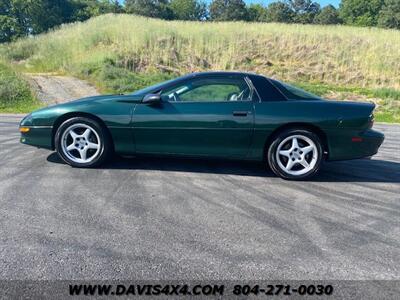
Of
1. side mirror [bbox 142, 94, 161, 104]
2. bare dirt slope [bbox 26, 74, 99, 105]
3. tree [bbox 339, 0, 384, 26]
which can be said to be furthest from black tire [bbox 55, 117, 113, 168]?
tree [bbox 339, 0, 384, 26]

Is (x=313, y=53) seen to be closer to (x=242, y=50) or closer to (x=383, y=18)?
(x=242, y=50)

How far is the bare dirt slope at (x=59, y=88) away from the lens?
46.2 ft

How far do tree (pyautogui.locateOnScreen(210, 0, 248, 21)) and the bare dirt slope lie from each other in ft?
217

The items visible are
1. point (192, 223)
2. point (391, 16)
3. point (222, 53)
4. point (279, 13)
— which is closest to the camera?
point (192, 223)

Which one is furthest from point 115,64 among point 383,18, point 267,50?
point 383,18

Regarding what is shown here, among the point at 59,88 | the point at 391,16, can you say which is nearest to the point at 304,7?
the point at 391,16

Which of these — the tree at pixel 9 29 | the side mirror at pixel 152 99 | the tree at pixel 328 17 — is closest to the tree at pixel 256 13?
the tree at pixel 328 17

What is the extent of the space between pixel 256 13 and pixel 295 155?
281 ft

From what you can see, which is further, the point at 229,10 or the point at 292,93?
the point at 229,10

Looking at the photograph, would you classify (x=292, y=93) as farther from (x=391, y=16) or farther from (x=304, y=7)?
(x=304, y=7)

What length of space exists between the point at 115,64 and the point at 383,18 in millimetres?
61698

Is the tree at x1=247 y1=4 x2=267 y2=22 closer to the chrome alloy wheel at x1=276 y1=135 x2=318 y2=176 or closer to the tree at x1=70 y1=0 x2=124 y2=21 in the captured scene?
the tree at x1=70 y1=0 x2=124 y2=21

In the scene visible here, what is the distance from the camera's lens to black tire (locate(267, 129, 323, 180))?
4840mm

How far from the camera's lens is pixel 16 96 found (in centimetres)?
1408
